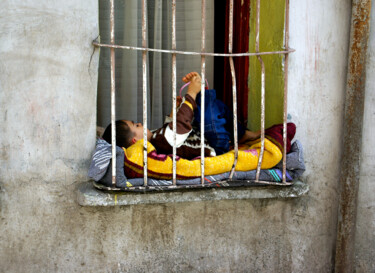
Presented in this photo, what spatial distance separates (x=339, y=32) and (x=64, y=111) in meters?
1.62

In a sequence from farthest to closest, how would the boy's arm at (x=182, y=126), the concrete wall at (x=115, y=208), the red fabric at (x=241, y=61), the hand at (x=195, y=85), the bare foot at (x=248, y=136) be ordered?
the red fabric at (x=241, y=61) → the bare foot at (x=248, y=136) → the hand at (x=195, y=85) → the boy's arm at (x=182, y=126) → the concrete wall at (x=115, y=208)

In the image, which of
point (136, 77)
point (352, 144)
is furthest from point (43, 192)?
point (352, 144)

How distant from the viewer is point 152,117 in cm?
277

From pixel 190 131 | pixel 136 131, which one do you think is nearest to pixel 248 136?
pixel 190 131

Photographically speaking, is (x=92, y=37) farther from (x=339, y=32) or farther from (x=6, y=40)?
(x=339, y=32)

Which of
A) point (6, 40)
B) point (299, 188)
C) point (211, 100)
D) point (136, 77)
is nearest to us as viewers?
point (6, 40)

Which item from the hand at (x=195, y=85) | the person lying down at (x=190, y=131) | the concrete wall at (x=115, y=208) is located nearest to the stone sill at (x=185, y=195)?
the concrete wall at (x=115, y=208)

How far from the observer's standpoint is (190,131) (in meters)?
2.25

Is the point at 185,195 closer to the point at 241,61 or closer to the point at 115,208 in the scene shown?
the point at 115,208

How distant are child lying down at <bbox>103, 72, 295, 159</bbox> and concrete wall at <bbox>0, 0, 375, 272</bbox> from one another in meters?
0.27

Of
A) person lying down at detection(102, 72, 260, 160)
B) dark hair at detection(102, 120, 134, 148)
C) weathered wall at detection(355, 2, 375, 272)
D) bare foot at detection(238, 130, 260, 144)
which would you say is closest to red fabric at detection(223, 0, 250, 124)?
bare foot at detection(238, 130, 260, 144)

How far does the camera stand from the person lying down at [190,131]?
226 centimetres

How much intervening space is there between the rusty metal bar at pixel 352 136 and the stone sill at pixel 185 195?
0.98 ft

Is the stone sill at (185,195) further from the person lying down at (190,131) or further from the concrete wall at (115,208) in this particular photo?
the person lying down at (190,131)
